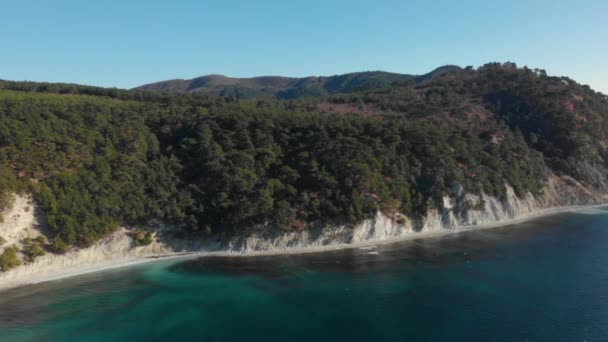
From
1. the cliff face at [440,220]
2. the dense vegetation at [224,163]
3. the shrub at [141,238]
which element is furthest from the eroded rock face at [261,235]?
the dense vegetation at [224,163]

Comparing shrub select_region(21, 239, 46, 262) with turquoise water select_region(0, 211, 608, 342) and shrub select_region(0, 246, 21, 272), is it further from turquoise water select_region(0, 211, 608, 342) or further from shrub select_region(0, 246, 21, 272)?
turquoise water select_region(0, 211, 608, 342)

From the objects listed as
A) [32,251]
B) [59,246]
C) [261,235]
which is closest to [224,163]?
[261,235]

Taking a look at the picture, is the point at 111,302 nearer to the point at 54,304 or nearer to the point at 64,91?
the point at 54,304

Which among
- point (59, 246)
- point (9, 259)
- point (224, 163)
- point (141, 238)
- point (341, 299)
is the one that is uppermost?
point (224, 163)

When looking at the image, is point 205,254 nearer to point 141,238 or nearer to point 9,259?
point 141,238

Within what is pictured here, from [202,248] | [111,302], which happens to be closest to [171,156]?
[202,248]

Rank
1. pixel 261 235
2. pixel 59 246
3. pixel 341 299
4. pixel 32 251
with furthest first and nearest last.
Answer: pixel 261 235 → pixel 59 246 → pixel 32 251 → pixel 341 299

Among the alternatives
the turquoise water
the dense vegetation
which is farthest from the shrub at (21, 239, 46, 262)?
the turquoise water

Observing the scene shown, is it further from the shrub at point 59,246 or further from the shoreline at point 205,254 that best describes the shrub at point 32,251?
the shoreline at point 205,254
